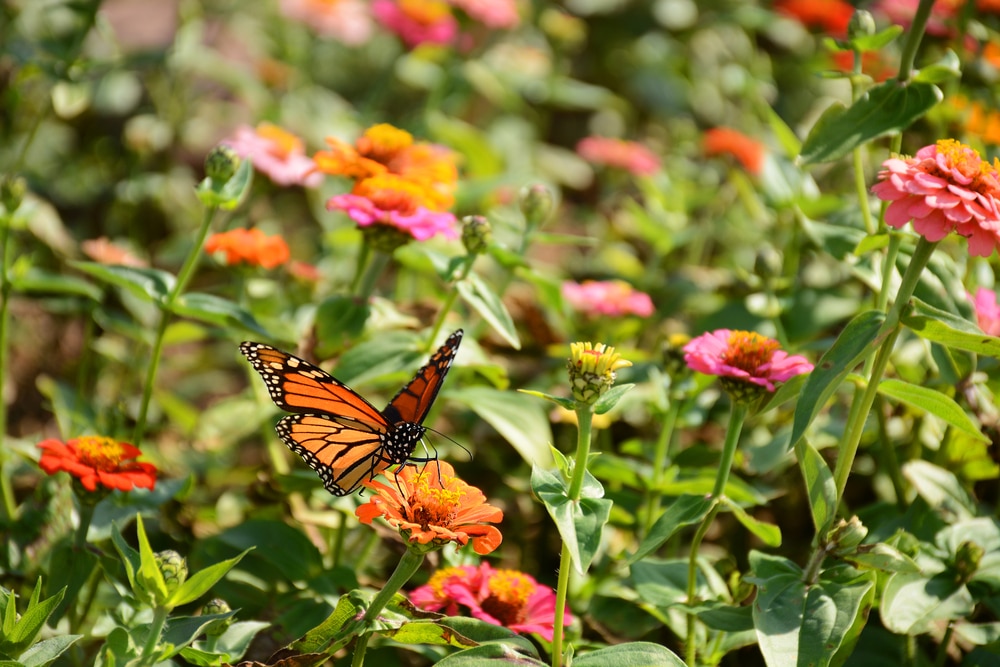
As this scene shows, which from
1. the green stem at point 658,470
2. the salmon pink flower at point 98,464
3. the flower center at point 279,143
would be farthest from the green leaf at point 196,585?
the flower center at point 279,143

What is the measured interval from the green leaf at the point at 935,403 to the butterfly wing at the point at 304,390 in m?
0.72

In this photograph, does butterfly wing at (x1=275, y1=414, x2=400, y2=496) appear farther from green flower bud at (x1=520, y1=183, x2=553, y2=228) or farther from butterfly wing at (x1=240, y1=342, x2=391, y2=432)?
green flower bud at (x1=520, y1=183, x2=553, y2=228)

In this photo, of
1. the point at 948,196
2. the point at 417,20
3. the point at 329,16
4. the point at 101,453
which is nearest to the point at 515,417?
the point at 101,453

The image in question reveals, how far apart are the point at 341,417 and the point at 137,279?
45 cm

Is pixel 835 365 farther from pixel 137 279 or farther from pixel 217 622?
pixel 137 279

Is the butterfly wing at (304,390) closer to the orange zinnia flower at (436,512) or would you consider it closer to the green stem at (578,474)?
the orange zinnia flower at (436,512)

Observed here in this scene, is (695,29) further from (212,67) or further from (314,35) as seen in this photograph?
(212,67)

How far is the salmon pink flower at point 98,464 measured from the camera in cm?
136

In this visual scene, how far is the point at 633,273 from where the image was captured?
2562mm

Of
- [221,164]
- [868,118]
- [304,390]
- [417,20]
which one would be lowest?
[304,390]

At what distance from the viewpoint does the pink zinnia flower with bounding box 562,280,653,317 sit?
6.64 ft

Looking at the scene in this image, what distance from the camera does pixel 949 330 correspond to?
1188 millimetres

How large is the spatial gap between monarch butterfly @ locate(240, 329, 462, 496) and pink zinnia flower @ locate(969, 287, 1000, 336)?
0.88m

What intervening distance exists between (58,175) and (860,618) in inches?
105
